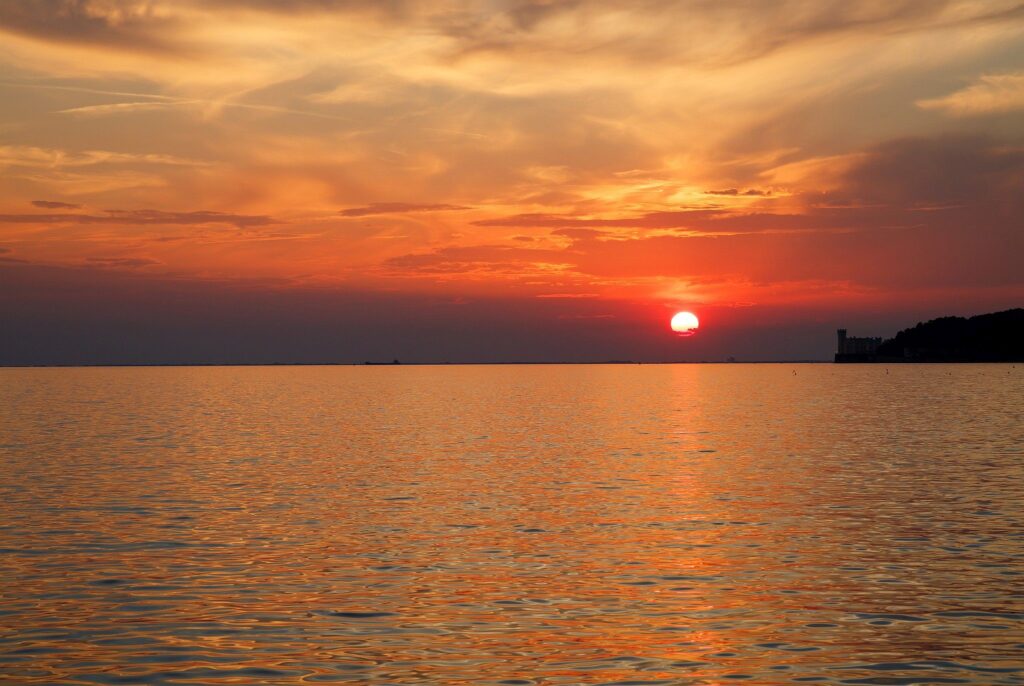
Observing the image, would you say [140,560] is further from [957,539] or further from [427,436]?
[427,436]

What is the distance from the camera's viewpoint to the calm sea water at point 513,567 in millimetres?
19469

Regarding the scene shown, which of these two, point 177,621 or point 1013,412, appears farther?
point 1013,412

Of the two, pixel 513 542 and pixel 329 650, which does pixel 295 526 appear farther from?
pixel 329 650

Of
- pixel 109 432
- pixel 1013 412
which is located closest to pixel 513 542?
pixel 109 432

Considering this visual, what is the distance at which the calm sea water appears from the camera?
63.9ft

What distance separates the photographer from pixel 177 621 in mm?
22531

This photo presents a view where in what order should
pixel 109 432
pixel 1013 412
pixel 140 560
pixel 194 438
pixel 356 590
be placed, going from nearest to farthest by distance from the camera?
pixel 356 590 → pixel 140 560 → pixel 194 438 → pixel 109 432 → pixel 1013 412

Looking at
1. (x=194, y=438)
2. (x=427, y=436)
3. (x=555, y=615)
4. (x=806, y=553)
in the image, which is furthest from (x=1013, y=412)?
(x=555, y=615)

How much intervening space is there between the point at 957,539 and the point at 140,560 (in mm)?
→ 24765

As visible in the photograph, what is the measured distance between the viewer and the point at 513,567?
28344 mm

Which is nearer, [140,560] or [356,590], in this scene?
[356,590]

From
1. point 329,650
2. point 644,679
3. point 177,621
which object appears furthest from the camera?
point 177,621

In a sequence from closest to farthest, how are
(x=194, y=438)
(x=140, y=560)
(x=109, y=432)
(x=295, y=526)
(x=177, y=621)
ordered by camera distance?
(x=177, y=621) < (x=140, y=560) < (x=295, y=526) < (x=194, y=438) < (x=109, y=432)

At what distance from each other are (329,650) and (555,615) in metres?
5.31
